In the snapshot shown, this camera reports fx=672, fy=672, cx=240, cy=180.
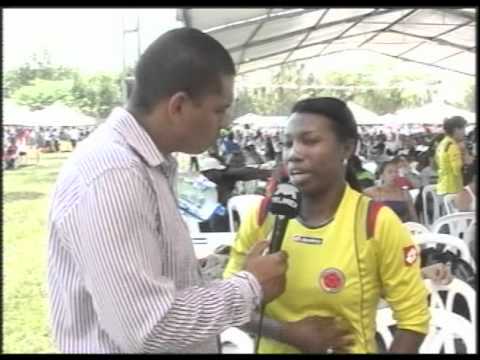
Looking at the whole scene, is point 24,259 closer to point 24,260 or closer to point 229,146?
point 24,260


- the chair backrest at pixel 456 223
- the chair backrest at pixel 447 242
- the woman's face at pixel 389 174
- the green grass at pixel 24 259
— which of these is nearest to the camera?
the chair backrest at pixel 447 242

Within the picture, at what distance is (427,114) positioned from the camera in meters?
7.68

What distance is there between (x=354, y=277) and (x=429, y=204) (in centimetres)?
404

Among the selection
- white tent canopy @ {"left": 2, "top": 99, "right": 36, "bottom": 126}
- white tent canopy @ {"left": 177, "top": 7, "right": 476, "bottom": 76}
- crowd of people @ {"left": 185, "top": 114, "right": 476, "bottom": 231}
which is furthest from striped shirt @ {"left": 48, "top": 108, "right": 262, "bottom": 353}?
white tent canopy @ {"left": 2, "top": 99, "right": 36, "bottom": 126}

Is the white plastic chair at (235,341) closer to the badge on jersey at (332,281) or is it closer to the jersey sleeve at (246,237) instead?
the jersey sleeve at (246,237)

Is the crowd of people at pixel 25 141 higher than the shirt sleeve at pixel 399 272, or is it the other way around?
the crowd of people at pixel 25 141

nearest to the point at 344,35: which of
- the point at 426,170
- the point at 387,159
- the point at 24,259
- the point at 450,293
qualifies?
the point at 426,170

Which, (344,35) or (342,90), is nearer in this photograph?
(342,90)

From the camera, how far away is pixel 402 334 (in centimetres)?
117

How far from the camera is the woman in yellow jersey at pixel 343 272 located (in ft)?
3.70

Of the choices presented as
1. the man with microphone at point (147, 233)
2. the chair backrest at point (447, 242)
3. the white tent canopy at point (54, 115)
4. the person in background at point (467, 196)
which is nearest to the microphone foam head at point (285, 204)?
the man with microphone at point (147, 233)

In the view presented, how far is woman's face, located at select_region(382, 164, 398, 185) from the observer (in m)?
4.21
